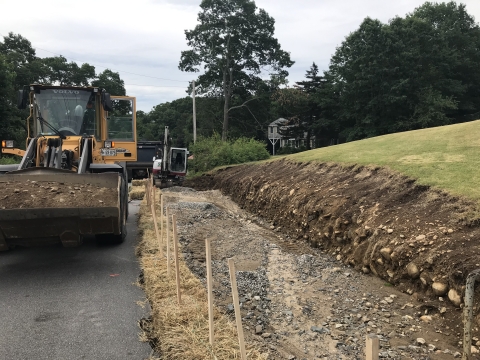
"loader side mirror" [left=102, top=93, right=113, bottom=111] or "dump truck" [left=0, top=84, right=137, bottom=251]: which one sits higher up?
"loader side mirror" [left=102, top=93, right=113, bottom=111]

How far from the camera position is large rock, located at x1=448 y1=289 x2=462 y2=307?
17.0ft

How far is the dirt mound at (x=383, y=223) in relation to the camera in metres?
5.80

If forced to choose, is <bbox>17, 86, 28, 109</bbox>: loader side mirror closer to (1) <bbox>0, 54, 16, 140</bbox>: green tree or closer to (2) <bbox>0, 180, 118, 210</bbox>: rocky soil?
(2) <bbox>0, 180, 118, 210</bbox>: rocky soil

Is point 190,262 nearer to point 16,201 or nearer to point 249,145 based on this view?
point 16,201

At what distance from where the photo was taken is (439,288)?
5.52m

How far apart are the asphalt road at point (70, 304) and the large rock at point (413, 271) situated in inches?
159

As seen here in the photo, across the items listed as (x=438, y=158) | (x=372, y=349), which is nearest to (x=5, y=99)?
(x=438, y=158)

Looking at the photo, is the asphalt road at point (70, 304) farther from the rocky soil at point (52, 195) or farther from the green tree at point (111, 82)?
the green tree at point (111, 82)

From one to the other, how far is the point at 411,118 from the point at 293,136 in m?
14.4

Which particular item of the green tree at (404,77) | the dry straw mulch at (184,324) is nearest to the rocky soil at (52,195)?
the dry straw mulch at (184,324)

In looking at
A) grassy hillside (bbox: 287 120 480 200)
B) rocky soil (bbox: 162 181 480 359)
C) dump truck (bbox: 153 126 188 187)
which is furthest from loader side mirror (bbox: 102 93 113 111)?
dump truck (bbox: 153 126 188 187)

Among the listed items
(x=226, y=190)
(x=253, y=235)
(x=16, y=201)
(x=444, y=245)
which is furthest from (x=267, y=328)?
(x=226, y=190)

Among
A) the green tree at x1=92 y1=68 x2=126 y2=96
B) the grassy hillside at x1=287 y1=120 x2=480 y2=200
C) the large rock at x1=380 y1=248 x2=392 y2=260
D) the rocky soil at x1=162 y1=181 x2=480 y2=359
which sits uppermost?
the green tree at x1=92 y1=68 x2=126 y2=96

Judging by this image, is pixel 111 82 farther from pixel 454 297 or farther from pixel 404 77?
pixel 454 297
